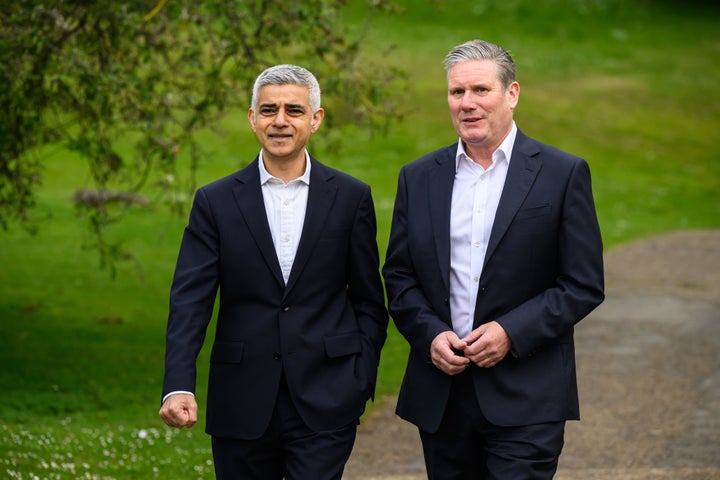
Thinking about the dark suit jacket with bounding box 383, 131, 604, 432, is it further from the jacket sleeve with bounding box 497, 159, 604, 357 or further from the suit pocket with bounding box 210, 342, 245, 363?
the suit pocket with bounding box 210, 342, 245, 363

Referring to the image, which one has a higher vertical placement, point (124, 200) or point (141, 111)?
point (141, 111)

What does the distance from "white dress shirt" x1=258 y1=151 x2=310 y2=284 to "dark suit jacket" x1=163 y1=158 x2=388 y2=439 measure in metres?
0.05

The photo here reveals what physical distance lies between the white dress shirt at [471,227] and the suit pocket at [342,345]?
0.42 meters

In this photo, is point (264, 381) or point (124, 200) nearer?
point (264, 381)

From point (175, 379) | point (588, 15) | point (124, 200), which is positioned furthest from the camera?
point (588, 15)

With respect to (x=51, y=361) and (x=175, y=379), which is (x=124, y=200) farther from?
(x=175, y=379)

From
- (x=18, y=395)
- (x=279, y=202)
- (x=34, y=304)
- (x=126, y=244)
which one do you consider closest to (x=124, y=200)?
(x=126, y=244)

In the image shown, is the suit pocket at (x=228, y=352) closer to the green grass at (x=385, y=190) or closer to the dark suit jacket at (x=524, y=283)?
the dark suit jacket at (x=524, y=283)

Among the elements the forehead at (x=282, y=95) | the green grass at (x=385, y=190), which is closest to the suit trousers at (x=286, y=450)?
the forehead at (x=282, y=95)

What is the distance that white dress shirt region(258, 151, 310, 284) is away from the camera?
16.6 feet

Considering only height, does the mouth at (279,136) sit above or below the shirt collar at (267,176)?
above

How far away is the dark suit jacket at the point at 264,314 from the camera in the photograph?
4.97 metres

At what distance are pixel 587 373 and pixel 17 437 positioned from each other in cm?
534

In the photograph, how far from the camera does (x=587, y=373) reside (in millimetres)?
11344
